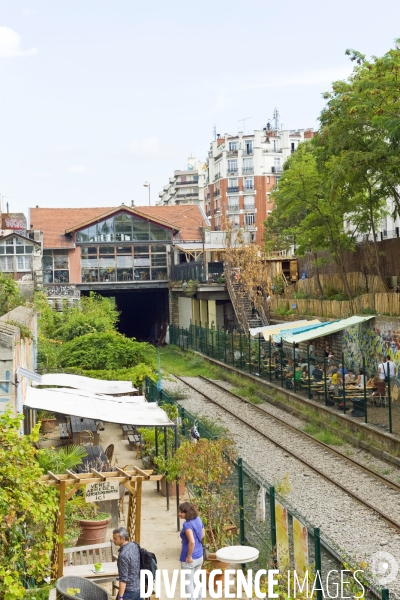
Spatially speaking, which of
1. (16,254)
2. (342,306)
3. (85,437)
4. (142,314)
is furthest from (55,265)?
(85,437)

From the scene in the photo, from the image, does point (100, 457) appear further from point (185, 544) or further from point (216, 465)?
point (185, 544)

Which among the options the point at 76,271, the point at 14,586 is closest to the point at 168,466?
the point at 14,586

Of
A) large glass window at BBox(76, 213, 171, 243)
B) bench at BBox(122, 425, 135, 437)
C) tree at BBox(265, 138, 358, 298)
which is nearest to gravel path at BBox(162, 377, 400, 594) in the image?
bench at BBox(122, 425, 135, 437)

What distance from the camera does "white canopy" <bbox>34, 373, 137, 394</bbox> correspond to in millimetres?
16325

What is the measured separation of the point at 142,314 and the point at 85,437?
2033 inches

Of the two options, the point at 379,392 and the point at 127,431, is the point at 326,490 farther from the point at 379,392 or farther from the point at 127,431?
the point at 379,392

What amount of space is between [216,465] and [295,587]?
317 cm

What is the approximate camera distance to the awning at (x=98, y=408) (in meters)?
12.6

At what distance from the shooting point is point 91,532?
11180 millimetres

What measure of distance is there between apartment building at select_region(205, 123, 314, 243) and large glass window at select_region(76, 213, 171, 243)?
37.2 m

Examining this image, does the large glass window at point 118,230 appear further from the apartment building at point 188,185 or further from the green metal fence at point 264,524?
the apartment building at point 188,185

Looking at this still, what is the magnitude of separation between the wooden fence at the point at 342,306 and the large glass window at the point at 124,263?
13958mm

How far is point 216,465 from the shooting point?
1174 cm

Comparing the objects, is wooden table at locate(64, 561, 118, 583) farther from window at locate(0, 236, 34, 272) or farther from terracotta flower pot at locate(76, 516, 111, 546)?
window at locate(0, 236, 34, 272)
